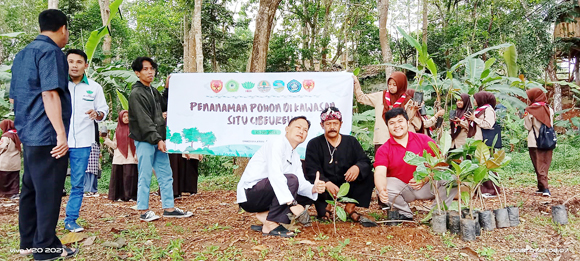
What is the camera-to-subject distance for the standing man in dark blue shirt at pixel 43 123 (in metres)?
2.39

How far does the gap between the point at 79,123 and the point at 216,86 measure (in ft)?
5.37

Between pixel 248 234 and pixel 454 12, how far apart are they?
16210 mm

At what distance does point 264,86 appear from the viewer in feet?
14.2

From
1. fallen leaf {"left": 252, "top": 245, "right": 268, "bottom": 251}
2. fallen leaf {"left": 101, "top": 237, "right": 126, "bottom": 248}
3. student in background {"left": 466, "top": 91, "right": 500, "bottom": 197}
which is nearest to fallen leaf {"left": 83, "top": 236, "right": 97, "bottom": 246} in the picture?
fallen leaf {"left": 101, "top": 237, "right": 126, "bottom": 248}

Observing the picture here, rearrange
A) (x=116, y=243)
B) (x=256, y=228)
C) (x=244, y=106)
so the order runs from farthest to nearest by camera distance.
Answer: (x=244, y=106)
(x=256, y=228)
(x=116, y=243)

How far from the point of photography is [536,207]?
4.10m

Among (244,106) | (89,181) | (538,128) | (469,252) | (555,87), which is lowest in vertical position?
(469,252)

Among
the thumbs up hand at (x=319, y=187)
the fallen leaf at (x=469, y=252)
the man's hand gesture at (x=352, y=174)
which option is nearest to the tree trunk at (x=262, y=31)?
the man's hand gesture at (x=352, y=174)

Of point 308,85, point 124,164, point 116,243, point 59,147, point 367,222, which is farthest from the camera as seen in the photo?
point 124,164

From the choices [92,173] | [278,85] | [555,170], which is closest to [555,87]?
[555,170]

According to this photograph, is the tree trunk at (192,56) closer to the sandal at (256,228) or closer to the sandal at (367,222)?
the sandal at (256,228)

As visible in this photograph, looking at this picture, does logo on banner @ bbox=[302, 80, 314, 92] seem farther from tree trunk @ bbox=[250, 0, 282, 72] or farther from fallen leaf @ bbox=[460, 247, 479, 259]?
fallen leaf @ bbox=[460, 247, 479, 259]

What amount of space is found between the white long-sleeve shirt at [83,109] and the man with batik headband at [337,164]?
1.96 meters

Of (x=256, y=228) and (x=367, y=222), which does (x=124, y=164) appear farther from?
(x=367, y=222)
